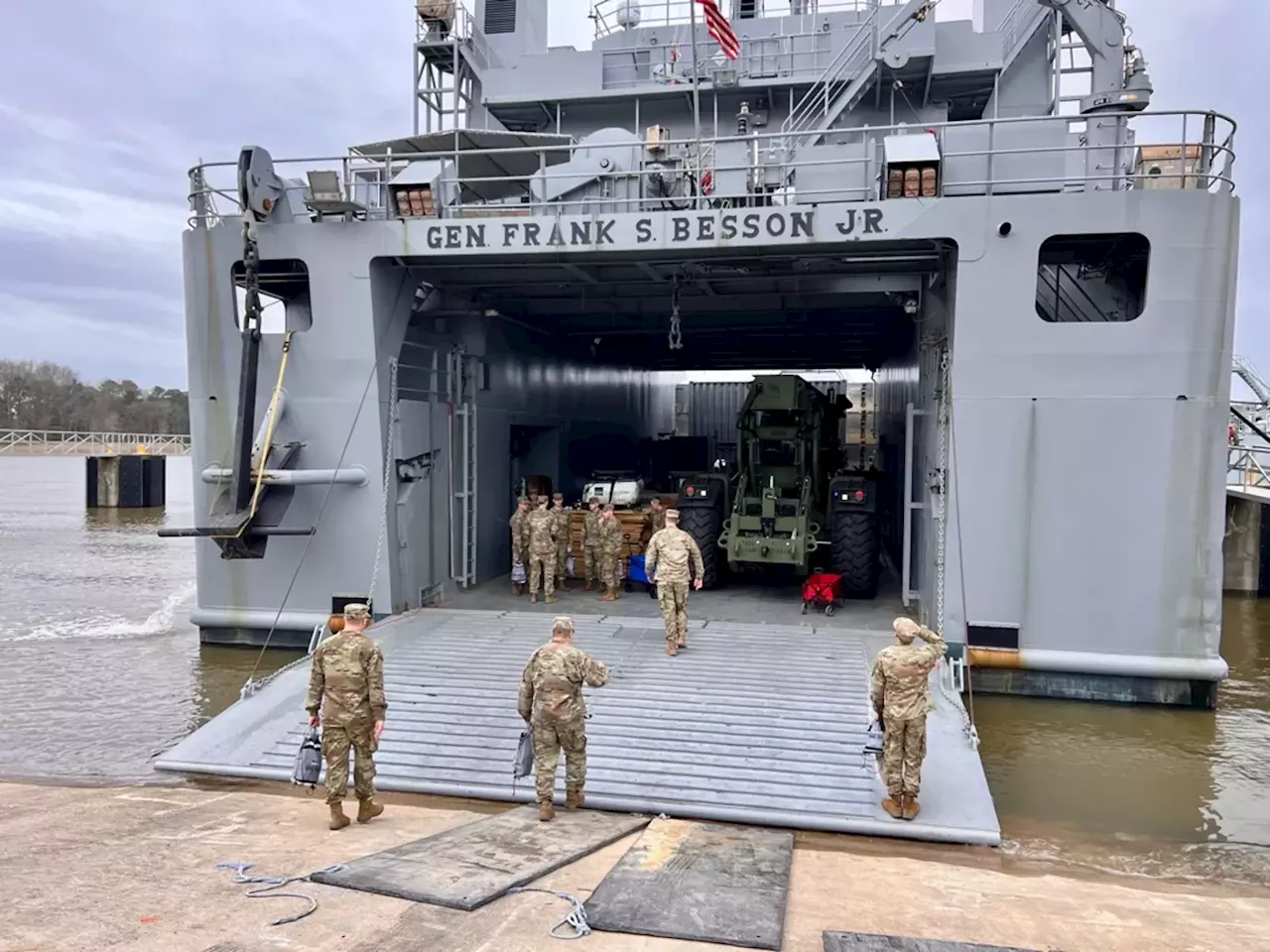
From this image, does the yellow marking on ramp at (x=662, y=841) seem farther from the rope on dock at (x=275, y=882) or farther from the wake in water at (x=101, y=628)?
the wake in water at (x=101, y=628)

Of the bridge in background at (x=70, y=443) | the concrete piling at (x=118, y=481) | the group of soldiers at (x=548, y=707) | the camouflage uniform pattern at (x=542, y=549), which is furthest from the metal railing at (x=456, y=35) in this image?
the bridge in background at (x=70, y=443)

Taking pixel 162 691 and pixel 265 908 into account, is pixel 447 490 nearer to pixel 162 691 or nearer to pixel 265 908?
pixel 162 691

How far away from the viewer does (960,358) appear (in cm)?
864

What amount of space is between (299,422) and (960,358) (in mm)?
6823

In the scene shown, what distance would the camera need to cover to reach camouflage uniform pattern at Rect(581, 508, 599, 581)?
1145cm

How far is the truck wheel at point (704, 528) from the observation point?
11398mm

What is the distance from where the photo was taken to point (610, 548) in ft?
36.6

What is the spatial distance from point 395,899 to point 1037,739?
234 inches

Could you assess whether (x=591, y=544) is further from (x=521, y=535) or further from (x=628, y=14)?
(x=628, y=14)

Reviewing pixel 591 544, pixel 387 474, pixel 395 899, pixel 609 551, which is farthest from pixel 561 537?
pixel 395 899

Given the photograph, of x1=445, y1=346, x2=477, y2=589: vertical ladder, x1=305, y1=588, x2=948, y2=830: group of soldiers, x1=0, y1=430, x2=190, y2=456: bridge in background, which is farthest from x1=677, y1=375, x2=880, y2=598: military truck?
x1=0, y1=430, x2=190, y2=456: bridge in background

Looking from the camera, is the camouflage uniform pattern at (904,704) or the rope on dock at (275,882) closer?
the rope on dock at (275,882)

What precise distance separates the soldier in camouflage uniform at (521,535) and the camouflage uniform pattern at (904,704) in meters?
6.02

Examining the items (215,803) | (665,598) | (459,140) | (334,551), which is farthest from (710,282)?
(215,803)
